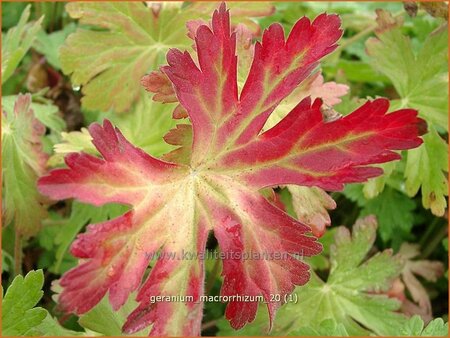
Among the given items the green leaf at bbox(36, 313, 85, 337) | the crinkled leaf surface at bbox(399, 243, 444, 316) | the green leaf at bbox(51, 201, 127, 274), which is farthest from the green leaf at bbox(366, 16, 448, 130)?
the green leaf at bbox(36, 313, 85, 337)

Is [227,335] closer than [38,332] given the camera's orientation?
No

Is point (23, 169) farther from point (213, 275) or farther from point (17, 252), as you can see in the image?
point (213, 275)

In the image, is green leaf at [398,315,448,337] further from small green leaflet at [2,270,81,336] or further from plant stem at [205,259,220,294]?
small green leaflet at [2,270,81,336]

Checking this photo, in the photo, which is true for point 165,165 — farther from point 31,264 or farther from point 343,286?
point 31,264

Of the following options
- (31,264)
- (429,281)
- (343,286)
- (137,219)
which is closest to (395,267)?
(343,286)

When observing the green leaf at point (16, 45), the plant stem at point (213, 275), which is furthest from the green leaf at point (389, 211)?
the green leaf at point (16, 45)

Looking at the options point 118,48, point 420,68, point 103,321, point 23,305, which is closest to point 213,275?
point 103,321
